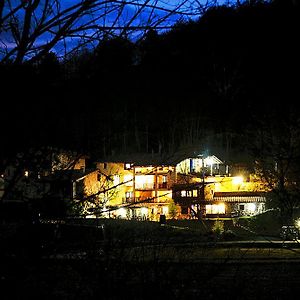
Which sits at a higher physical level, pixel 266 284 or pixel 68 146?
pixel 68 146

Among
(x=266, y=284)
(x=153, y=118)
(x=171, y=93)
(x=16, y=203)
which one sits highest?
(x=171, y=93)

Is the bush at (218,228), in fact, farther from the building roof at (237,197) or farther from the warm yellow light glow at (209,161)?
the warm yellow light glow at (209,161)

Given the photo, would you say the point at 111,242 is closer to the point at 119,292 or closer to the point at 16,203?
the point at 119,292

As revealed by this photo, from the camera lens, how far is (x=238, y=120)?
48.0 feet

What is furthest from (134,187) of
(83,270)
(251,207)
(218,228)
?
(251,207)

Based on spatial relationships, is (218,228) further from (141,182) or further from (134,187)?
(141,182)

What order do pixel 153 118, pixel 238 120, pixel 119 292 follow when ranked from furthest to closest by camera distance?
pixel 238 120 < pixel 153 118 < pixel 119 292

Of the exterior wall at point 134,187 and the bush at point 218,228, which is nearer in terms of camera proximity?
the exterior wall at point 134,187

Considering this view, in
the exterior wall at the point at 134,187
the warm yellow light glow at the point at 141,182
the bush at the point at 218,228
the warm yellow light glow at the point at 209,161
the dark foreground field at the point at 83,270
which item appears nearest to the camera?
the dark foreground field at the point at 83,270

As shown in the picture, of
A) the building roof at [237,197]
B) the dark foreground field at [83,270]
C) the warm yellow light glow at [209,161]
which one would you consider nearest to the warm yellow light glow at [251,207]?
the building roof at [237,197]

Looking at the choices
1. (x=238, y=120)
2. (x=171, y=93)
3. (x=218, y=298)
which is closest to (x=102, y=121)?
(x=218, y=298)

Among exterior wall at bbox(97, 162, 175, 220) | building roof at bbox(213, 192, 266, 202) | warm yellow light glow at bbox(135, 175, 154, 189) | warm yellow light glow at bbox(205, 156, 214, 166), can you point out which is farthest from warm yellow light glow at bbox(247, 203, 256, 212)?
warm yellow light glow at bbox(135, 175, 154, 189)

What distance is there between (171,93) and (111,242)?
152 cm

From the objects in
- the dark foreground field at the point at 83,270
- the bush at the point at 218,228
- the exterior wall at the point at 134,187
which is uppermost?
the exterior wall at the point at 134,187
